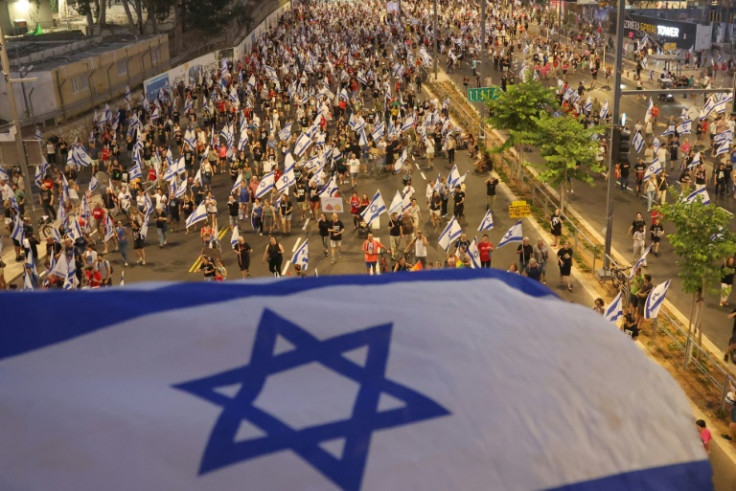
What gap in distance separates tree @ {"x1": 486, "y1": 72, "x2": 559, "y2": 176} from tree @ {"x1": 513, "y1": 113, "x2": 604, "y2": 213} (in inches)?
129

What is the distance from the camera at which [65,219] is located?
28.6m

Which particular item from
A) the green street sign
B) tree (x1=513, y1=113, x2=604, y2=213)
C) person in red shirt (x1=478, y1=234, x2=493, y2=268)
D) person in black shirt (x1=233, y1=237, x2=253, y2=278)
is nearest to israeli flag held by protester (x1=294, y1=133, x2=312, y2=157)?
tree (x1=513, y1=113, x2=604, y2=213)

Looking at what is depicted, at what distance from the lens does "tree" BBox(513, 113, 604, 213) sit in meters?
30.5

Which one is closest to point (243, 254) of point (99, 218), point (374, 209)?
point (374, 209)

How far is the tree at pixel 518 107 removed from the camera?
3578 centimetres

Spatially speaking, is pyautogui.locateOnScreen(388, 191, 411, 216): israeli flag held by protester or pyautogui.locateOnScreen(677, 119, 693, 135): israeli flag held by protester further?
pyautogui.locateOnScreen(677, 119, 693, 135): israeli flag held by protester

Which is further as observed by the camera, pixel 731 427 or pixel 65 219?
pixel 65 219

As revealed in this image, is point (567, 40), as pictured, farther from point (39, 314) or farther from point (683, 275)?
point (39, 314)

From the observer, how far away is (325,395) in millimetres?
4938

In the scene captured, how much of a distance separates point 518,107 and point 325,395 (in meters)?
32.1

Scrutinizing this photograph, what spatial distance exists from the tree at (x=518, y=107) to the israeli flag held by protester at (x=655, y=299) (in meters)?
17.0

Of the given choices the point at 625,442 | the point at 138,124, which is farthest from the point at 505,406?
the point at 138,124

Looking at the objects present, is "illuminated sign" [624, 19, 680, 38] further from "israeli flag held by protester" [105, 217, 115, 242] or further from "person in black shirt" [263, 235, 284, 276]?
"person in black shirt" [263, 235, 284, 276]

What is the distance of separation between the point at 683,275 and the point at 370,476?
53.7 feet
